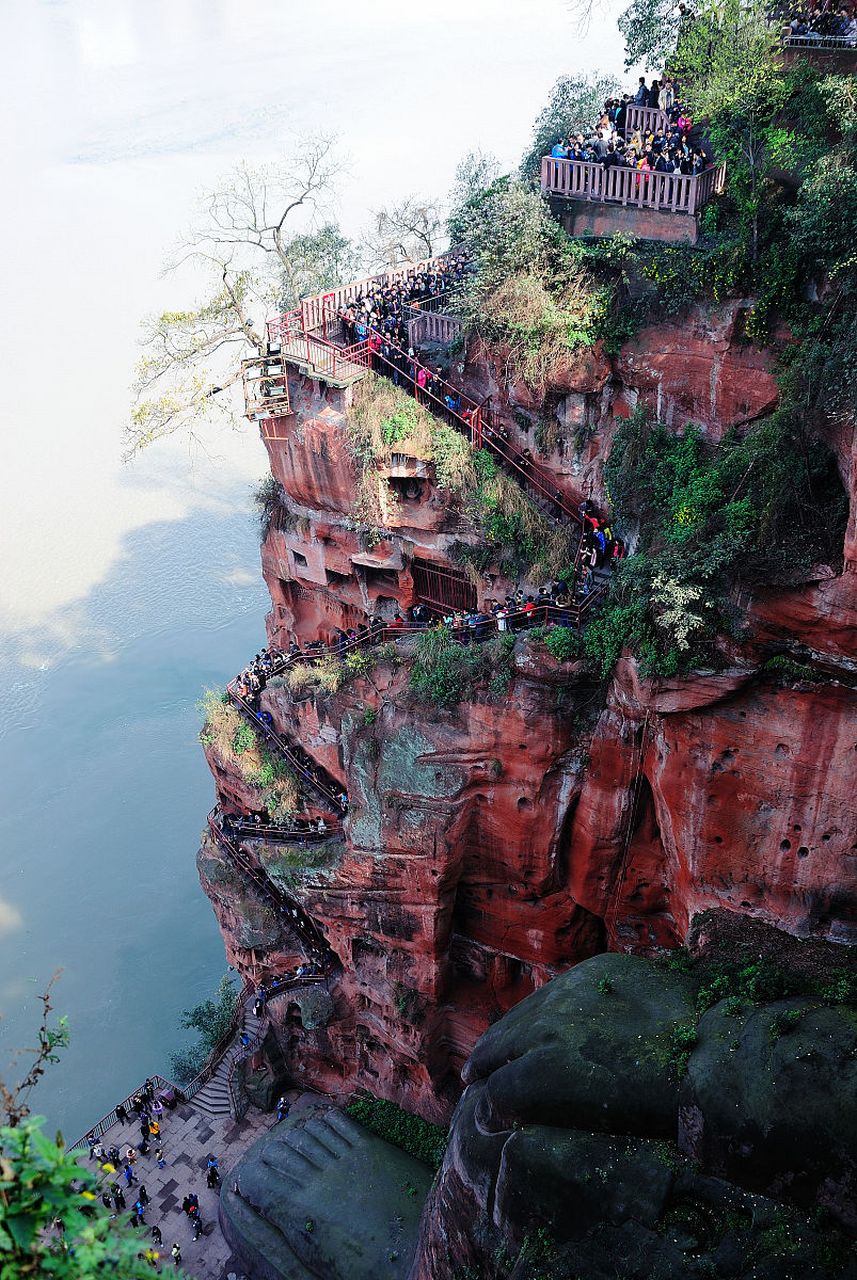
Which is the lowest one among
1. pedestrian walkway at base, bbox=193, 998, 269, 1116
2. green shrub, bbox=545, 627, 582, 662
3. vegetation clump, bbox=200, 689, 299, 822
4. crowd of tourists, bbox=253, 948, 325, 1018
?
pedestrian walkway at base, bbox=193, 998, 269, 1116

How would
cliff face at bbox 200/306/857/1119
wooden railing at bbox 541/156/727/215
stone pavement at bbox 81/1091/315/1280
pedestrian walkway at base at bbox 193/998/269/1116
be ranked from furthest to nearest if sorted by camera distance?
pedestrian walkway at base at bbox 193/998/269/1116, stone pavement at bbox 81/1091/315/1280, wooden railing at bbox 541/156/727/215, cliff face at bbox 200/306/857/1119

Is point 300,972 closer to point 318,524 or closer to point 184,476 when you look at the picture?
point 318,524

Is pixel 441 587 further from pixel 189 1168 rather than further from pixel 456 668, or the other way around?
pixel 189 1168

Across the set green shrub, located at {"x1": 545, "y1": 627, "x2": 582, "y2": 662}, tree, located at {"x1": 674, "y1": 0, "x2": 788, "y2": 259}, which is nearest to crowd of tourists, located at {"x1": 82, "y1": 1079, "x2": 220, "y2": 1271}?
green shrub, located at {"x1": 545, "y1": 627, "x2": 582, "y2": 662}

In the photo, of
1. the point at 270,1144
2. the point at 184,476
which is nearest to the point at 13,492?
the point at 184,476

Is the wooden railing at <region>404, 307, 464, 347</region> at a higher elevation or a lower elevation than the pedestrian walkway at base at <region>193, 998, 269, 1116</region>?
higher

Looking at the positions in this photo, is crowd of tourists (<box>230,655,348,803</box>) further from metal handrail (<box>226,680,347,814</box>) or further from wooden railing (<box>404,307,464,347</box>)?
wooden railing (<box>404,307,464,347</box>)
